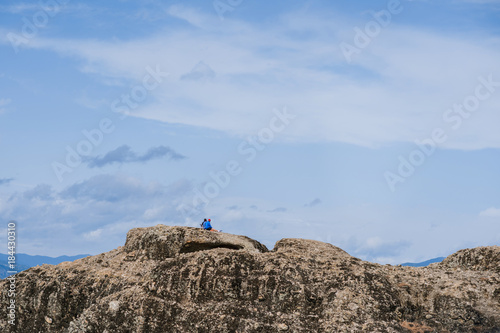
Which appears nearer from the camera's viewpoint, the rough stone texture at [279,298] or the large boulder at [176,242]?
the rough stone texture at [279,298]

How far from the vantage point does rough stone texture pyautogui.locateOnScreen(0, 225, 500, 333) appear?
20547 mm

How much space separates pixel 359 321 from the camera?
2020 cm

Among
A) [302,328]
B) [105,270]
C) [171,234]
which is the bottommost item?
[302,328]

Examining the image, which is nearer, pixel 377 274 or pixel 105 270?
pixel 377 274

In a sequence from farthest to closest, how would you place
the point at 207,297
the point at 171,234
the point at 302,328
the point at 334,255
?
the point at 171,234
the point at 334,255
the point at 207,297
the point at 302,328

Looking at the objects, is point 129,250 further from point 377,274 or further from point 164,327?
point 377,274

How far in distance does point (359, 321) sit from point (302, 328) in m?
2.14

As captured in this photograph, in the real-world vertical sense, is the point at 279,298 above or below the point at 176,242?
below

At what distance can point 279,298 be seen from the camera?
21438 mm

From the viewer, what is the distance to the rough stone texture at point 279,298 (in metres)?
20.5

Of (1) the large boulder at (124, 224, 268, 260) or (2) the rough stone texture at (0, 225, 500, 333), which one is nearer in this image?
(2) the rough stone texture at (0, 225, 500, 333)

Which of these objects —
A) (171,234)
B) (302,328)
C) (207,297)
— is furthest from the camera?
(171,234)

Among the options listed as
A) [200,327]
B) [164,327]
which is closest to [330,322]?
[200,327]

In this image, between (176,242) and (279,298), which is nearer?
(279,298)
